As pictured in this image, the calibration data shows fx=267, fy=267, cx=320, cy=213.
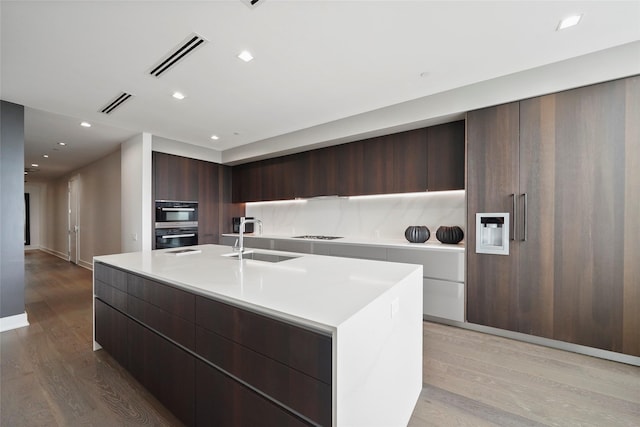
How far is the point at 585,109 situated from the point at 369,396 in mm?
2898

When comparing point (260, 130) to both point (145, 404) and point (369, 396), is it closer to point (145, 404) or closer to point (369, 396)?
point (145, 404)

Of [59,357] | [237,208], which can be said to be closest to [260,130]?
[237,208]

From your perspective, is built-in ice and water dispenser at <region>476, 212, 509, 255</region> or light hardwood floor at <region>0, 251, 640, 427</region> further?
built-in ice and water dispenser at <region>476, 212, 509, 255</region>

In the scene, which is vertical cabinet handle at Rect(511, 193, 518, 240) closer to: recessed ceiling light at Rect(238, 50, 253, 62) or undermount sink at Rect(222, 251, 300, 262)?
undermount sink at Rect(222, 251, 300, 262)

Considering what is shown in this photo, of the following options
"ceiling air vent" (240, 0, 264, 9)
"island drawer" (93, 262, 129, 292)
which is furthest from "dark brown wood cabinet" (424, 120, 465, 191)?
"island drawer" (93, 262, 129, 292)

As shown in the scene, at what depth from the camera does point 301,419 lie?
96cm

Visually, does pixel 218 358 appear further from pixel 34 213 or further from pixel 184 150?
pixel 34 213

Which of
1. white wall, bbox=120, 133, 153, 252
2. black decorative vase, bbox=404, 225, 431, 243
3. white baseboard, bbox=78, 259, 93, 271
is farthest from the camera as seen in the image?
white baseboard, bbox=78, 259, 93, 271

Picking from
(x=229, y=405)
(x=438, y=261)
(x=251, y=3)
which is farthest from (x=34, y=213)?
(x=438, y=261)

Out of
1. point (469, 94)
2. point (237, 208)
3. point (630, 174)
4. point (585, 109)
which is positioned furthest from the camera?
point (237, 208)

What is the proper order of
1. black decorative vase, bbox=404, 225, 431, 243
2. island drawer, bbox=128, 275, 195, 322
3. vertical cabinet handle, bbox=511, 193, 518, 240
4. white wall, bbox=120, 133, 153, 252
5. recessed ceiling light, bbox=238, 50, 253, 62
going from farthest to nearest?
white wall, bbox=120, 133, 153, 252 → black decorative vase, bbox=404, 225, 431, 243 → vertical cabinet handle, bbox=511, 193, 518, 240 → recessed ceiling light, bbox=238, 50, 253, 62 → island drawer, bbox=128, 275, 195, 322

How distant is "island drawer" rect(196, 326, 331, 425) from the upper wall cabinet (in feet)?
9.49

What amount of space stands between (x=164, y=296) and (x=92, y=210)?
250 inches

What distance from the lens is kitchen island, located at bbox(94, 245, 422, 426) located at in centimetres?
94
